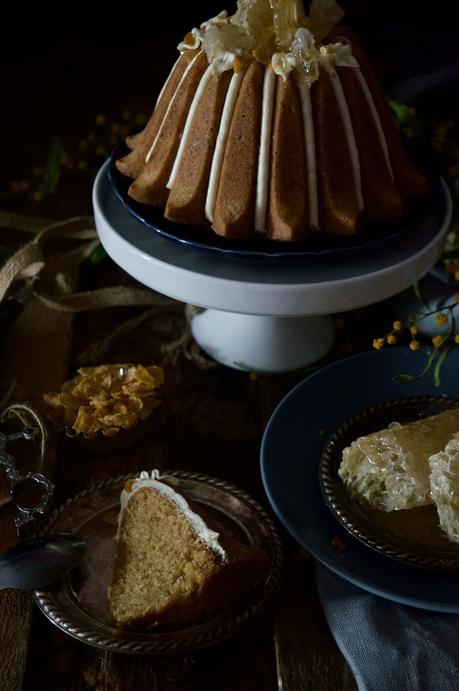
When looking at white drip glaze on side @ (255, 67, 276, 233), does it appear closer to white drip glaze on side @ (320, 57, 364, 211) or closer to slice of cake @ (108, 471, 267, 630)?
white drip glaze on side @ (320, 57, 364, 211)

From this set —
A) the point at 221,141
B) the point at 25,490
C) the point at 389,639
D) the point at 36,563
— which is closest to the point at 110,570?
the point at 36,563

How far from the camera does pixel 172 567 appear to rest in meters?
0.89

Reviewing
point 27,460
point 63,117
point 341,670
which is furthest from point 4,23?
point 341,670

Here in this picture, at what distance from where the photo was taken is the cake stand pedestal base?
49.9 inches

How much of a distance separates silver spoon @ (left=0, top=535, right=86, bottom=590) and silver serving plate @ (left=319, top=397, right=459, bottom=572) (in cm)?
28

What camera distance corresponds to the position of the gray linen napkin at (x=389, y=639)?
0.84 meters

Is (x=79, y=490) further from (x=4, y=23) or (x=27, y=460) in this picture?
(x=4, y=23)

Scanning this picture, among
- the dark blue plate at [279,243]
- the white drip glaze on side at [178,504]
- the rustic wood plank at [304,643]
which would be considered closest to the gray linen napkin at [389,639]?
the rustic wood plank at [304,643]

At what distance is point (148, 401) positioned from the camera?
1133 mm

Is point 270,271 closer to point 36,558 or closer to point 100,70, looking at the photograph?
point 36,558

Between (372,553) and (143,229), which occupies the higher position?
(143,229)

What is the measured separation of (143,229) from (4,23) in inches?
63.6

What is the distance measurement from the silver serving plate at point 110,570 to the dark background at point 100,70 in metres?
0.69

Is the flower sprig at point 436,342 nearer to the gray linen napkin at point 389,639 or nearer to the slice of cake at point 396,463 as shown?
the slice of cake at point 396,463
